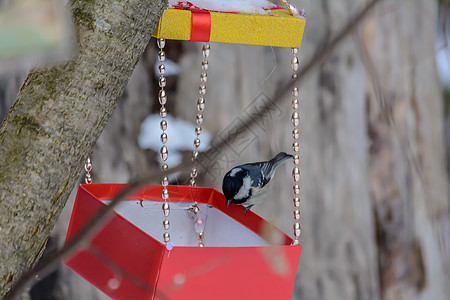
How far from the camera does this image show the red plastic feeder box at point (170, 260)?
0.56 m

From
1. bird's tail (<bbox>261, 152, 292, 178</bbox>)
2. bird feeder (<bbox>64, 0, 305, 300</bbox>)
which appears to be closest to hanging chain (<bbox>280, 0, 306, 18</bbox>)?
bird feeder (<bbox>64, 0, 305, 300</bbox>)

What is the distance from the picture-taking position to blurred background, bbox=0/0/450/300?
4.02 feet

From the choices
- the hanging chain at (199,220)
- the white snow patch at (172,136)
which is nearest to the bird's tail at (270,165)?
the hanging chain at (199,220)

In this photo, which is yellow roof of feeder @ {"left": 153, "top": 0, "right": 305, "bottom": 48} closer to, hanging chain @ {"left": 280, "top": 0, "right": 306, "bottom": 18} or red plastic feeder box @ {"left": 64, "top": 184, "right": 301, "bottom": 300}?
hanging chain @ {"left": 280, "top": 0, "right": 306, "bottom": 18}

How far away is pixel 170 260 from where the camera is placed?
1.80 ft

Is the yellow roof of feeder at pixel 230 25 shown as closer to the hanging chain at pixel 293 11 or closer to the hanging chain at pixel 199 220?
the hanging chain at pixel 293 11

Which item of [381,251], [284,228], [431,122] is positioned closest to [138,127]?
[284,228]

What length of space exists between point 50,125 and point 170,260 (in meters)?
0.18

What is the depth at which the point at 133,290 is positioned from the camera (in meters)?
0.59

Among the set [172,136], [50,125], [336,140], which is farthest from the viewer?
[336,140]

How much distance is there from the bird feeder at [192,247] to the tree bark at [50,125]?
0.24ft

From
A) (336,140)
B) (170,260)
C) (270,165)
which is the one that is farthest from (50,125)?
(336,140)

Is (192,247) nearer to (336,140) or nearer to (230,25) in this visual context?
(230,25)

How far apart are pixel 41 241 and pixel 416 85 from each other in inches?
51.3
